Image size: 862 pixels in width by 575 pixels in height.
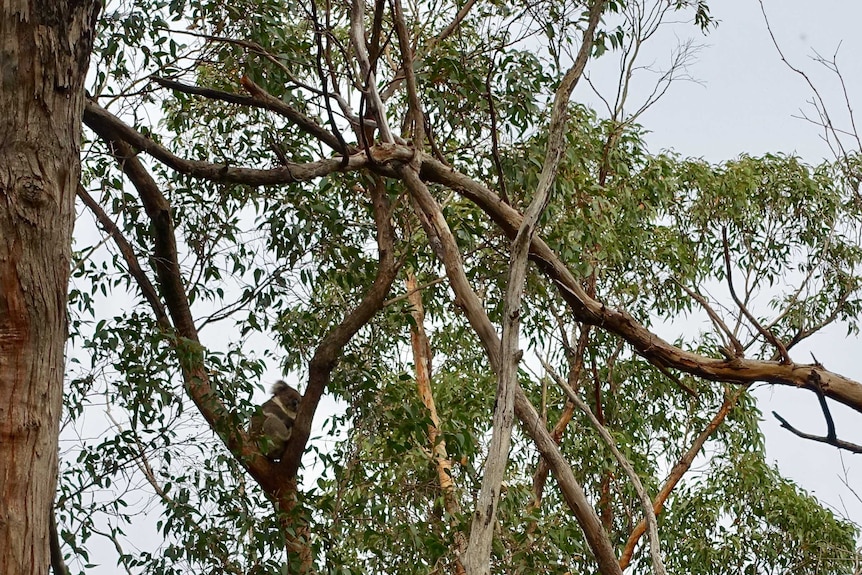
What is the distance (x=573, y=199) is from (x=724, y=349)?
132 inches

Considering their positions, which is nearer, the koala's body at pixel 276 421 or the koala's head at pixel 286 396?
the koala's body at pixel 276 421

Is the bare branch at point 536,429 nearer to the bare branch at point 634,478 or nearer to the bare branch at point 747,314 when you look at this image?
the bare branch at point 634,478

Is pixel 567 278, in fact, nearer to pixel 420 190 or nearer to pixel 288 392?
pixel 420 190

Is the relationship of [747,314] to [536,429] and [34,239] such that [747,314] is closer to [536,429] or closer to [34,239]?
[536,429]

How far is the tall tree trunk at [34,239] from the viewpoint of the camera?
236 cm

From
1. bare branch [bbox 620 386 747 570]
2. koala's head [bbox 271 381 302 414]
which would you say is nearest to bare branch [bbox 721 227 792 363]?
koala's head [bbox 271 381 302 414]

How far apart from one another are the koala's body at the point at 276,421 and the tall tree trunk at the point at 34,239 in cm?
189

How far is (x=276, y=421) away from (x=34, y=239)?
124 inches

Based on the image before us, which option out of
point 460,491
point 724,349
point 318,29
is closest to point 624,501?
point 460,491

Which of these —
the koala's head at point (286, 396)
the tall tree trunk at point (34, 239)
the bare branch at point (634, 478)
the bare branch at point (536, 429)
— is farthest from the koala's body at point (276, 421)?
the tall tree trunk at point (34, 239)

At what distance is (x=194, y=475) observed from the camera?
14.5 ft

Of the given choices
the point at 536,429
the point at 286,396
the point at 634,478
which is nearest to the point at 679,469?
the point at 286,396

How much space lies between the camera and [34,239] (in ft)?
8.12

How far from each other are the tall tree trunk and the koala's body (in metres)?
1.89
